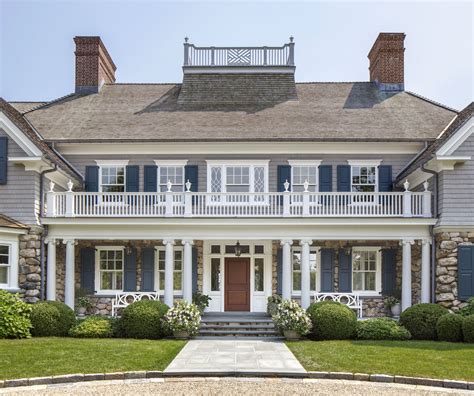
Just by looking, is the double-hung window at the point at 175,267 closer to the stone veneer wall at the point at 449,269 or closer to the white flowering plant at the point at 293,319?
the white flowering plant at the point at 293,319

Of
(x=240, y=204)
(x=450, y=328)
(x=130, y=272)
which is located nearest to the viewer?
(x=450, y=328)

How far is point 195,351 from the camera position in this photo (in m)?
15.9

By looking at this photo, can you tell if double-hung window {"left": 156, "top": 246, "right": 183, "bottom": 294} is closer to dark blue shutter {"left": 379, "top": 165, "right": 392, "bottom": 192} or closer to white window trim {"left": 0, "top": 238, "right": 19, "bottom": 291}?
white window trim {"left": 0, "top": 238, "right": 19, "bottom": 291}

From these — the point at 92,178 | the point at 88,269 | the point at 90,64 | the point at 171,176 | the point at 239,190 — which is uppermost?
the point at 90,64

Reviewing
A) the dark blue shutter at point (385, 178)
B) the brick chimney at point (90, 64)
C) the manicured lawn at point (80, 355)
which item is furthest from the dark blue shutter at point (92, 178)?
the dark blue shutter at point (385, 178)

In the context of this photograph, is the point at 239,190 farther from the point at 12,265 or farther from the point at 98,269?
the point at 12,265

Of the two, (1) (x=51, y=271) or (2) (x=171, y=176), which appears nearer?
(1) (x=51, y=271)

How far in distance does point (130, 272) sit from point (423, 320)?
10349 millimetres

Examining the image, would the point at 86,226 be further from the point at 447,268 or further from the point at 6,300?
the point at 447,268

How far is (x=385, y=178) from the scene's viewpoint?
23234mm

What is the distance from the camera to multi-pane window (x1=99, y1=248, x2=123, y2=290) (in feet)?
76.0

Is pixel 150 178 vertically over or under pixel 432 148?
under

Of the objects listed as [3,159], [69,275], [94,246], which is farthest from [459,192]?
[3,159]

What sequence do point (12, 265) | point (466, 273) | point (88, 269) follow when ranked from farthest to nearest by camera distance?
1. point (88, 269)
2. point (12, 265)
3. point (466, 273)
